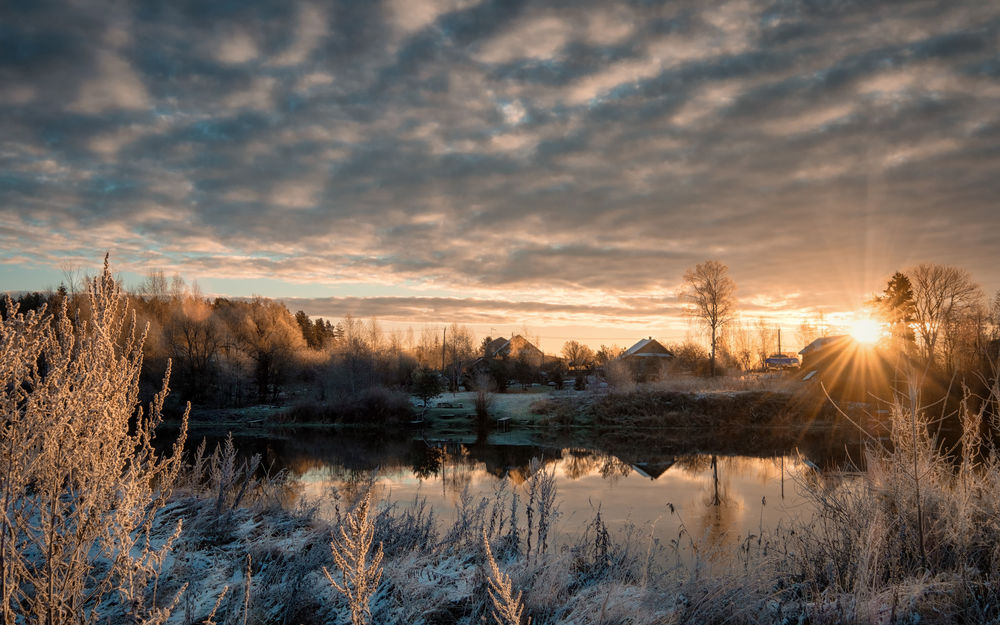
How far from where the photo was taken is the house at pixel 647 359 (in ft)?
162

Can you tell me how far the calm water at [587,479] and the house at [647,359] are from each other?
81.7ft

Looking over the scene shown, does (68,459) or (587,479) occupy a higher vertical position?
(68,459)

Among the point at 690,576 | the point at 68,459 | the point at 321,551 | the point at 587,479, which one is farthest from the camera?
the point at 587,479

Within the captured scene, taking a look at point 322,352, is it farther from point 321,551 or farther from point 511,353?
point 321,551

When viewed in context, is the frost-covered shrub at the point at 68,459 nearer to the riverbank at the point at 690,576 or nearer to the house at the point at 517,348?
the riverbank at the point at 690,576

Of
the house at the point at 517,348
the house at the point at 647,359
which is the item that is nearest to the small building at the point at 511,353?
the house at the point at 517,348

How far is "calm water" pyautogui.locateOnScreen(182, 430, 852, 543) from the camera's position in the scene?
41.6ft

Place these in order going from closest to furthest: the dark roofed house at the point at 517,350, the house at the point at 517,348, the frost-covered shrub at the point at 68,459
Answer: the frost-covered shrub at the point at 68,459
the dark roofed house at the point at 517,350
the house at the point at 517,348

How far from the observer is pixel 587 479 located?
19016mm

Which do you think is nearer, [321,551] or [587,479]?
[321,551]

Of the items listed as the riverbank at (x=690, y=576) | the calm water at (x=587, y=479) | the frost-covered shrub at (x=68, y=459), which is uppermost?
the frost-covered shrub at (x=68, y=459)

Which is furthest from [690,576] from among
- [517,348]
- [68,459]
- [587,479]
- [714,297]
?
[517,348]

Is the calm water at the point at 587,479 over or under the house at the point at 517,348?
under

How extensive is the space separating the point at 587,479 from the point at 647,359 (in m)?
39.3
